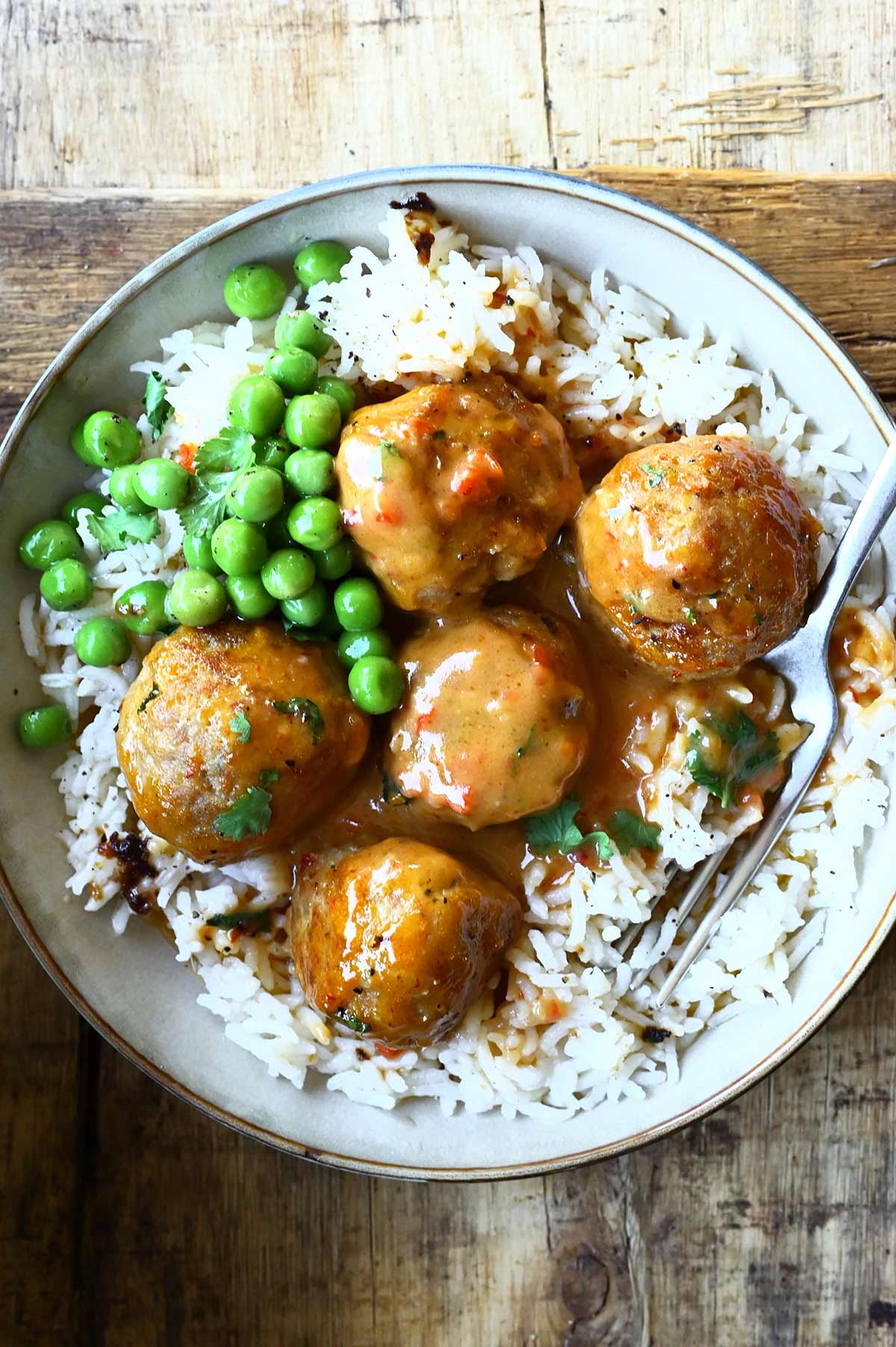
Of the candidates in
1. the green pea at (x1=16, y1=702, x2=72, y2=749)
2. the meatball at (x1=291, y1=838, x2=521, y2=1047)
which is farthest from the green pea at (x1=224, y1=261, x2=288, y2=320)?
the meatball at (x1=291, y1=838, x2=521, y2=1047)

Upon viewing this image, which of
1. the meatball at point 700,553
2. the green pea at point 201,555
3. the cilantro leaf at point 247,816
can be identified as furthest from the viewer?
the green pea at point 201,555

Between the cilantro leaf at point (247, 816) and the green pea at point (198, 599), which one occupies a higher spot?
the green pea at point (198, 599)

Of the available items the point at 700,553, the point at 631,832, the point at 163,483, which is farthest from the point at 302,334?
the point at 631,832

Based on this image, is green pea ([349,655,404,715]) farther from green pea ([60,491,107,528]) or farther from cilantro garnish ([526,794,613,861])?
green pea ([60,491,107,528])

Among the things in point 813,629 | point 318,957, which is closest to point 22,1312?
point 318,957

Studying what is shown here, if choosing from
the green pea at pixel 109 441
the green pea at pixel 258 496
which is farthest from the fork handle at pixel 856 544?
the green pea at pixel 109 441

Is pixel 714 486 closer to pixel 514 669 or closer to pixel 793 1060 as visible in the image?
pixel 514 669

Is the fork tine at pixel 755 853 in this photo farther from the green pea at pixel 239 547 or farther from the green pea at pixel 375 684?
the green pea at pixel 239 547
